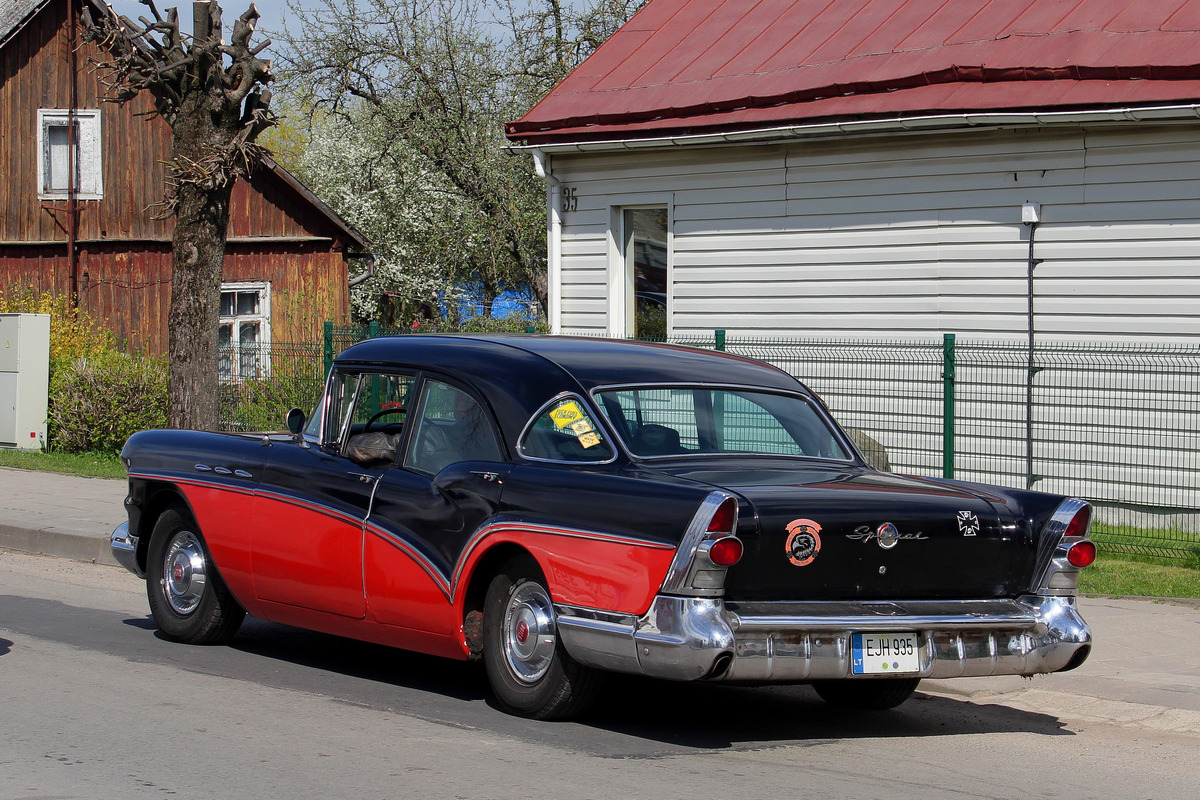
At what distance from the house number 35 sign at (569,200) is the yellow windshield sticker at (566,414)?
11.1 m

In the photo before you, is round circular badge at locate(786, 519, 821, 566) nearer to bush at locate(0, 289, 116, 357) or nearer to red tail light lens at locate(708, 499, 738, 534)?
red tail light lens at locate(708, 499, 738, 534)

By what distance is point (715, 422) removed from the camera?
21.6ft

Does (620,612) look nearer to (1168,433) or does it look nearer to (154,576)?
(154,576)

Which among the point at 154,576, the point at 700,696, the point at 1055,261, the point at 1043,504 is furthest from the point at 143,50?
the point at 1043,504

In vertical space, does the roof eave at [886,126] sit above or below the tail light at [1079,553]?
above

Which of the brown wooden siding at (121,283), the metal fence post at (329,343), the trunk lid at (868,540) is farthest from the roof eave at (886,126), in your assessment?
the brown wooden siding at (121,283)

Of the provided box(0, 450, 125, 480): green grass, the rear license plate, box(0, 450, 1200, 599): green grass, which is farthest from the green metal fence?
box(0, 450, 125, 480): green grass

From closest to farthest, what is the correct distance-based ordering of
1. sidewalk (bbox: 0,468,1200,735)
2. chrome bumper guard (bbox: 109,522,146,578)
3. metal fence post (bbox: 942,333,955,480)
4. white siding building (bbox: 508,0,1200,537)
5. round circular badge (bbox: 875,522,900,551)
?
round circular badge (bbox: 875,522,900,551), sidewalk (bbox: 0,468,1200,735), chrome bumper guard (bbox: 109,522,146,578), metal fence post (bbox: 942,333,955,480), white siding building (bbox: 508,0,1200,537)

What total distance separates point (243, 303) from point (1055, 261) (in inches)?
666

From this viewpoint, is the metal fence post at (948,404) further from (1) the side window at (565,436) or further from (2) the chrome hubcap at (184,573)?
(2) the chrome hubcap at (184,573)

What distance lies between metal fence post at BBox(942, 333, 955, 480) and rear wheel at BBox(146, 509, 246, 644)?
22.4ft

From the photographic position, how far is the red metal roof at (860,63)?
1270cm

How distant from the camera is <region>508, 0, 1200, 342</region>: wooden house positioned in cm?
1270

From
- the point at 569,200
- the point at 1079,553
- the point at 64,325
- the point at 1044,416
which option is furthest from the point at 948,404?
the point at 64,325
